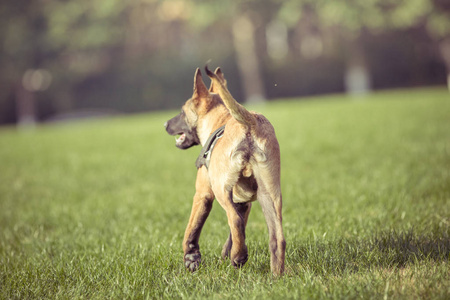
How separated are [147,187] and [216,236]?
2886mm

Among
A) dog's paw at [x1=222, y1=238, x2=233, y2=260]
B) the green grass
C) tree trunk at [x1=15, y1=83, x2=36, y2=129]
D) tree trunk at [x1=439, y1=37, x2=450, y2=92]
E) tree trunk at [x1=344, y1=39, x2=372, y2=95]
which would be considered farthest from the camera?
tree trunk at [x1=344, y1=39, x2=372, y2=95]

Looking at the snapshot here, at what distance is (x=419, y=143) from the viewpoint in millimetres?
8047

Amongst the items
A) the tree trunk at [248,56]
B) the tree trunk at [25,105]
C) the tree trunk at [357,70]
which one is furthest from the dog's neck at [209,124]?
the tree trunk at [25,105]

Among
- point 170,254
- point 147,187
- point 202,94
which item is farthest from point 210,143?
point 147,187

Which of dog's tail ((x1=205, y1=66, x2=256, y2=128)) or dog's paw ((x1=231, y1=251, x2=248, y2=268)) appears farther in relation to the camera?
dog's paw ((x1=231, y1=251, x2=248, y2=268))

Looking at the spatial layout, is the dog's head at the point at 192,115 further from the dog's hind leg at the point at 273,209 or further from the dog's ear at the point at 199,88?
the dog's hind leg at the point at 273,209

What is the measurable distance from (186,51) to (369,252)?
33424mm

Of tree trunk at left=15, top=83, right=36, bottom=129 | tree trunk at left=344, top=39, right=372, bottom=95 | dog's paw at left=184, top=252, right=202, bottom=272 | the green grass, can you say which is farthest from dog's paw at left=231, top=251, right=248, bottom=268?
tree trunk at left=15, top=83, right=36, bottom=129

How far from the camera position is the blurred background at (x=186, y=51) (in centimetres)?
2647

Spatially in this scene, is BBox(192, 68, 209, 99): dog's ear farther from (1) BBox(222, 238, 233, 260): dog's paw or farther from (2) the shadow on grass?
(2) the shadow on grass

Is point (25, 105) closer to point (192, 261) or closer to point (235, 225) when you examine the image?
point (192, 261)

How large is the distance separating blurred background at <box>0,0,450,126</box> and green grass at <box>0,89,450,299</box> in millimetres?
19481

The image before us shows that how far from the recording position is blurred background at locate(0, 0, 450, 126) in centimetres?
2647

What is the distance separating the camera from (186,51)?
35031mm
